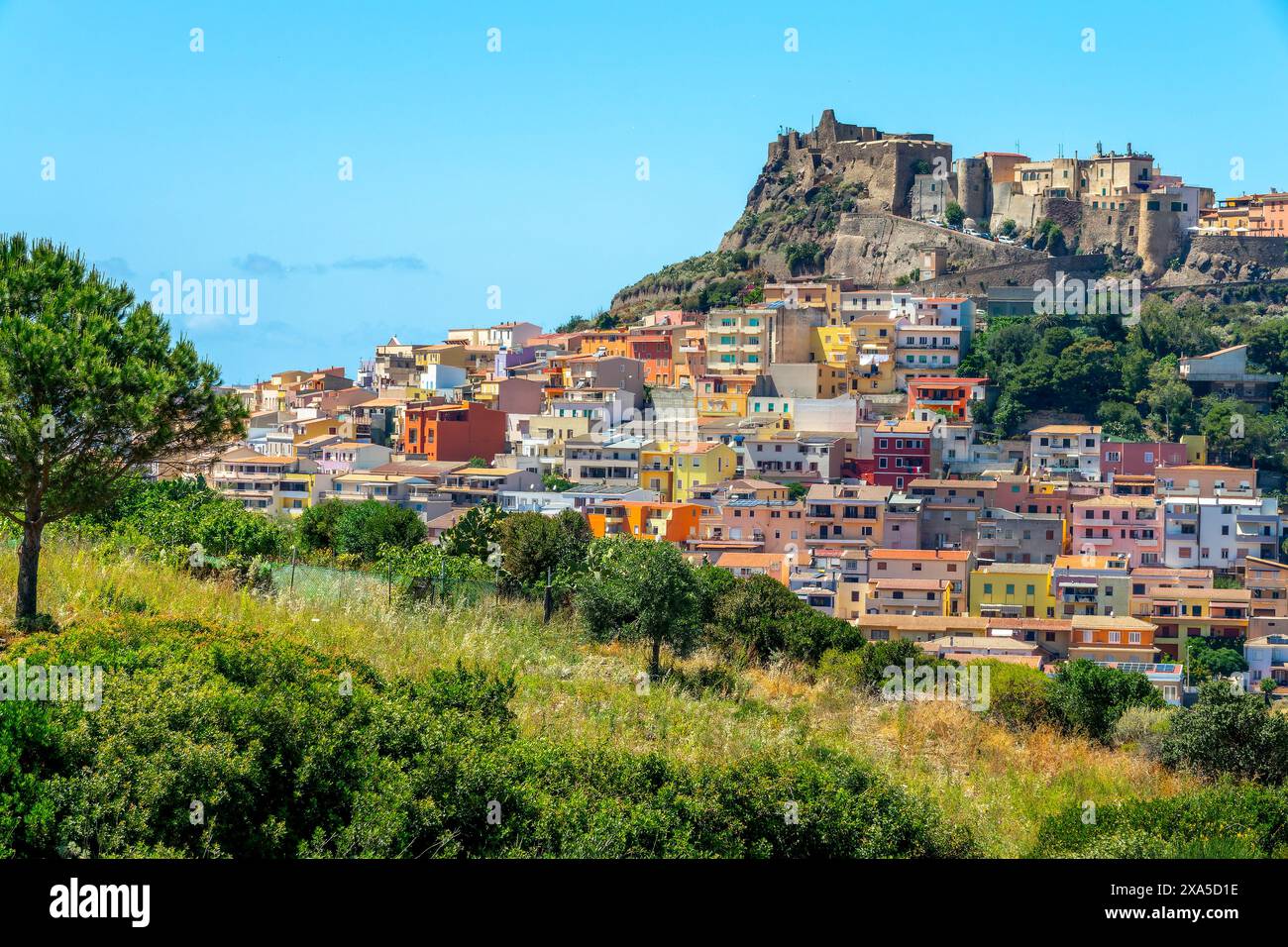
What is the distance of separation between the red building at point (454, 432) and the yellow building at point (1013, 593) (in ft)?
42.2

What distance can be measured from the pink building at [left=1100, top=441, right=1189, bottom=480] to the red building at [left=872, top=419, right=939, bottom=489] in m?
3.85

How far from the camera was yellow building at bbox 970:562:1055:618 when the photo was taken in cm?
2564

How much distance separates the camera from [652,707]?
697cm

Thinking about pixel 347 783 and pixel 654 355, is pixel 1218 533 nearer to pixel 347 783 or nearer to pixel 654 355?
pixel 654 355

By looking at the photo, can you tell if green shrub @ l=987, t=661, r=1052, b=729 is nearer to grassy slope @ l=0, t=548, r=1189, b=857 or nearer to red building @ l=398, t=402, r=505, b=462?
grassy slope @ l=0, t=548, r=1189, b=857

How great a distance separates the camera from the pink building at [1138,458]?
33.0m

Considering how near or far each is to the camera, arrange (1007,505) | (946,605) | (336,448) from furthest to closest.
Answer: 1. (336,448)
2. (1007,505)
3. (946,605)

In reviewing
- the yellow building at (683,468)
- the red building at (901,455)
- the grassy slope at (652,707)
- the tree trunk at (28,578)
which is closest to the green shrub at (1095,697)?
the grassy slope at (652,707)

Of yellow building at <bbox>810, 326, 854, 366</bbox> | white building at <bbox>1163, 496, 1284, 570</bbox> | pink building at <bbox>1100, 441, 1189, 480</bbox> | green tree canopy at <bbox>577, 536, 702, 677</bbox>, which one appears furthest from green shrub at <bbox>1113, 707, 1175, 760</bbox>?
yellow building at <bbox>810, 326, 854, 366</bbox>

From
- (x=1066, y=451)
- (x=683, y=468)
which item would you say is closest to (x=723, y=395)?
(x=683, y=468)
